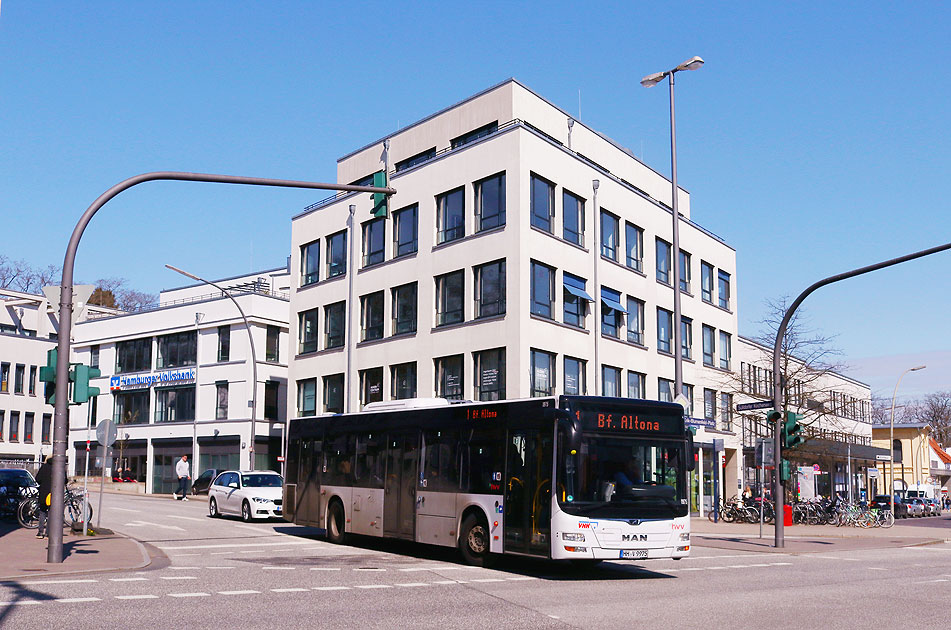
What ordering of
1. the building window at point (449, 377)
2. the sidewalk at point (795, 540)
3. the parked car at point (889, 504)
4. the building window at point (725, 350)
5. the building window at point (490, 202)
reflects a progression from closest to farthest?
the sidewalk at point (795, 540) < the building window at point (490, 202) < the building window at point (449, 377) < the building window at point (725, 350) < the parked car at point (889, 504)

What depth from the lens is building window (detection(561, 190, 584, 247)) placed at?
Result: 39.5 m

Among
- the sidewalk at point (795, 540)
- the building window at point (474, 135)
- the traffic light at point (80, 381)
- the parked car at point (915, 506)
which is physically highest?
the building window at point (474, 135)

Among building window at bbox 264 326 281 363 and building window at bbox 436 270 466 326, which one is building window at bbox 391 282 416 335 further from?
building window at bbox 264 326 281 363

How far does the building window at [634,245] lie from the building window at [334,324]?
40.4ft

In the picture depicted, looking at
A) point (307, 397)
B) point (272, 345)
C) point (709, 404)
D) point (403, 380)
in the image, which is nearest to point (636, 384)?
point (709, 404)

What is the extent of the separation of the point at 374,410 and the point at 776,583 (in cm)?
865

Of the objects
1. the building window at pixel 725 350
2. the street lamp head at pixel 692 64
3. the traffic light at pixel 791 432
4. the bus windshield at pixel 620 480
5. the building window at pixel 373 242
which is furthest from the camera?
the building window at pixel 725 350

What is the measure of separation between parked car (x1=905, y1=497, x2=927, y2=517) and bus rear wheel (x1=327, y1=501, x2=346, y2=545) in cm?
5506

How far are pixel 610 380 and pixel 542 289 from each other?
6138mm

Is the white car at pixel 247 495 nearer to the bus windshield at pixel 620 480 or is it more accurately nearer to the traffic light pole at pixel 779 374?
the traffic light pole at pixel 779 374

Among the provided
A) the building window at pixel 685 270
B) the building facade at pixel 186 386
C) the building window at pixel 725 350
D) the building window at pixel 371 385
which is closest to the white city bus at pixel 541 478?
the building window at pixel 371 385

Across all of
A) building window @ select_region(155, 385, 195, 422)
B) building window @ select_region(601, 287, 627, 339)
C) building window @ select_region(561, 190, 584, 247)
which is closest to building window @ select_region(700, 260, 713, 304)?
building window @ select_region(601, 287, 627, 339)

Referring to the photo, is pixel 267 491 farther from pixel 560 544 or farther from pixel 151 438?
pixel 151 438

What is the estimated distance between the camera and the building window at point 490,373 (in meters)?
36.8
